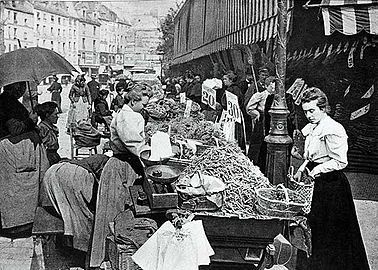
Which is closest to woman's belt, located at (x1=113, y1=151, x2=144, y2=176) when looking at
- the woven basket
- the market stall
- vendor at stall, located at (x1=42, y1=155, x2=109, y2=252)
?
vendor at stall, located at (x1=42, y1=155, x2=109, y2=252)

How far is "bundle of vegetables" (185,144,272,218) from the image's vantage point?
2.72m

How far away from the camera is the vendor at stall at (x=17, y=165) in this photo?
443 centimetres

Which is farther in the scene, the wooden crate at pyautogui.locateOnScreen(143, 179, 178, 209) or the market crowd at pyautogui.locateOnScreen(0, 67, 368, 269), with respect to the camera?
the market crowd at pyautogui.locateOnScreen(0, 67, 368, 269)

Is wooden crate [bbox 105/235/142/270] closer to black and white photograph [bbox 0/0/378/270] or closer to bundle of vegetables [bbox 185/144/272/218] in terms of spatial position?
black and white photograph [bbox 0/0/378/270]

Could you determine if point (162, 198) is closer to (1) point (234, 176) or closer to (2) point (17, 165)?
(1) point (234, 176)

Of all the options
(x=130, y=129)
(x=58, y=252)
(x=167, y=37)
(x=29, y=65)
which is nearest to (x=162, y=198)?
(x=130, y=129)

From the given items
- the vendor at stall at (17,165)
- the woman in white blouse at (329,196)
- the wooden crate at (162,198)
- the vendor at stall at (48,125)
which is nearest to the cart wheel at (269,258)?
the wooden crate at (162,198)

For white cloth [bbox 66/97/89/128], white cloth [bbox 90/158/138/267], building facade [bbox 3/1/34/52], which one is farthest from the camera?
building facade [bbox 3/1/34/52]

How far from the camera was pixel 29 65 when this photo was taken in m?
4.59

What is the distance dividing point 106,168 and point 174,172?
0.93 m

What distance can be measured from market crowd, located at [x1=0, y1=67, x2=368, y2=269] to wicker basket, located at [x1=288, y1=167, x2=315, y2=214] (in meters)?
0.10

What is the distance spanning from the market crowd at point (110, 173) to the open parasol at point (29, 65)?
0.19m

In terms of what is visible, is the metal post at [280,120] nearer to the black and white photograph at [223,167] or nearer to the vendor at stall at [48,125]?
the black and white photograph at [223,167]

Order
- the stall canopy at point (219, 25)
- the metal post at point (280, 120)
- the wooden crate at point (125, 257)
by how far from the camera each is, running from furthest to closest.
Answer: the stall canopy at point (219, 25) → the metal post at point (280, 120) → the wooden crate at point (125, 257)
